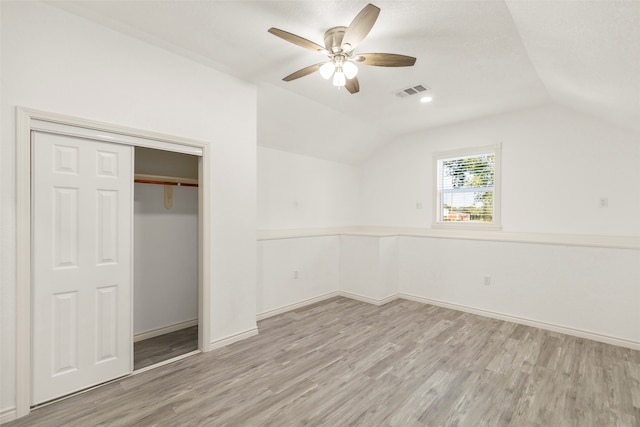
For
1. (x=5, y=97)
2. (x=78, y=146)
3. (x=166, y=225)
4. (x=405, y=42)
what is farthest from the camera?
(x=166, y=225)

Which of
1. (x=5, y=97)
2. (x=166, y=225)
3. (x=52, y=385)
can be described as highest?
(x=5, y=97)

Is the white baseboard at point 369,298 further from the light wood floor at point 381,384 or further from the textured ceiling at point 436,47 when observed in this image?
the textured ceiling at point 436,47

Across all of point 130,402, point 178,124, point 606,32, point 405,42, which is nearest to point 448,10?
point 405,42

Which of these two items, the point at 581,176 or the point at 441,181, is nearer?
the point at 581,176

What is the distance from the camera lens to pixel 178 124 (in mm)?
2803

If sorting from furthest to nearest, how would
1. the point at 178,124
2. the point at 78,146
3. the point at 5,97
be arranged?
the point at 178,124
the point at 78,146
the point at 5,97

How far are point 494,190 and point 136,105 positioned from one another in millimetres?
4723

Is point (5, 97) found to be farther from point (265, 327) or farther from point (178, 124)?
point (265, 327)

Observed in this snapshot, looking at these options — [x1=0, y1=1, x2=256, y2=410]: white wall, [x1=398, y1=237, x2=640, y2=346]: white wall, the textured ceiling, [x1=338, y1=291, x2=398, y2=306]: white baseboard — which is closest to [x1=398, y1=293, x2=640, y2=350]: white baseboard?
[x1=398, y1=237, x2=640, y2=346]: white wall

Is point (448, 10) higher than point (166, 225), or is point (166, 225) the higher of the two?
point (448, 10)

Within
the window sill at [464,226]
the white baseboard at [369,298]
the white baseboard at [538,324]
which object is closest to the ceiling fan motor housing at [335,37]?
the white baseboard at [369,298]

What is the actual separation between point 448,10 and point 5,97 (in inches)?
121

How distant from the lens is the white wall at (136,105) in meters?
1.99

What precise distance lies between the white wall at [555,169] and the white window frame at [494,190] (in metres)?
0.07
